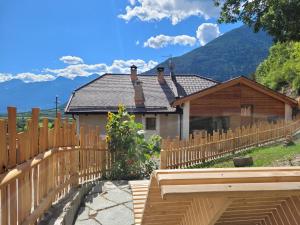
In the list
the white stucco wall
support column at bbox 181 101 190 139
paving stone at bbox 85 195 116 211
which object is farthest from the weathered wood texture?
the white stucco wall

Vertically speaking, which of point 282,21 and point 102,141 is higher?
point 282,21

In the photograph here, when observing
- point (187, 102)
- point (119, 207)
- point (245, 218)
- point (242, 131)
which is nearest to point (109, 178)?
point (119, 207)

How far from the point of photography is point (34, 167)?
15.3 ft

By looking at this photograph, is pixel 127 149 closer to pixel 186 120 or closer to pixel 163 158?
pixel 163 158

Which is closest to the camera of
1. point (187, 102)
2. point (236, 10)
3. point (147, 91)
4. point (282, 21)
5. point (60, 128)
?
point (60, 128)

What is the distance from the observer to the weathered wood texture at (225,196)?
2529mm

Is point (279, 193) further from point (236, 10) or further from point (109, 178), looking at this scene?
point (236, 10)

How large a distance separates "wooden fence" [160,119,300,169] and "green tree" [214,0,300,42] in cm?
471

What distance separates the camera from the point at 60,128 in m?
6.69

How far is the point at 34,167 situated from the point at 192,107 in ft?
72.1

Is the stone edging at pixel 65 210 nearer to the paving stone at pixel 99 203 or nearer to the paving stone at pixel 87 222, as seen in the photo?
the paving stone at pixel 87 222

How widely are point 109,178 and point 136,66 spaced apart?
23.5 m

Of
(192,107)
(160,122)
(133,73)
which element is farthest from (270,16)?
(133,73)

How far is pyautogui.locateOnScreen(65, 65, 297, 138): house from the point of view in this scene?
26281mm
